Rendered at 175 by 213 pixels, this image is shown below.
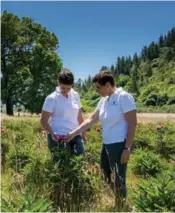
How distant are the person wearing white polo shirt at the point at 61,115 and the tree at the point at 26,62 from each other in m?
27.4

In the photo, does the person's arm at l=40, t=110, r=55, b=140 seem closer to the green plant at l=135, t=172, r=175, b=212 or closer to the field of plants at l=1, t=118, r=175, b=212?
the field of plants at l=1, t=118, r=175, b=212

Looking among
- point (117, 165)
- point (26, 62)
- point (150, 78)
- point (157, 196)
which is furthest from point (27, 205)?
point (150, 78)

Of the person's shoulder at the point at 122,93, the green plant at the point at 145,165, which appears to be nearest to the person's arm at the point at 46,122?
the person's shoulder at the point at 122,93

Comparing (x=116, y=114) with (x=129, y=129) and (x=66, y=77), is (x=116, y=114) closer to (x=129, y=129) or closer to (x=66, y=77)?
(x=129, y=129)

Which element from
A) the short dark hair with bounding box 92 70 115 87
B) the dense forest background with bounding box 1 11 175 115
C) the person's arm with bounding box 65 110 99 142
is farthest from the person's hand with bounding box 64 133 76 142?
the dense forest background with bounding box 1 11 175 115

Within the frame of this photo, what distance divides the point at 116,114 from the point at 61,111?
0.75m

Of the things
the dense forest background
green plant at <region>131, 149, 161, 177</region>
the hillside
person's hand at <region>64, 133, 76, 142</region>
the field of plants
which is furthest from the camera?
the hillside

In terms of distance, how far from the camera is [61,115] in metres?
4.63

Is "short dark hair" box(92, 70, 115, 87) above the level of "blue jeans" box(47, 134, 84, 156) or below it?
above

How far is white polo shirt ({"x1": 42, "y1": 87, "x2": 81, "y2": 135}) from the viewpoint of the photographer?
4.57 metres

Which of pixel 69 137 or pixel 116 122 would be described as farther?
pixel 69 137

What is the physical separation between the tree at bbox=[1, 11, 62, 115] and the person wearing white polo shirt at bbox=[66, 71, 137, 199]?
27810 mm

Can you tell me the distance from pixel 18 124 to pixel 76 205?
722cm

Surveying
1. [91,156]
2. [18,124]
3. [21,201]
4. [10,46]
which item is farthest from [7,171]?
[10,46]
